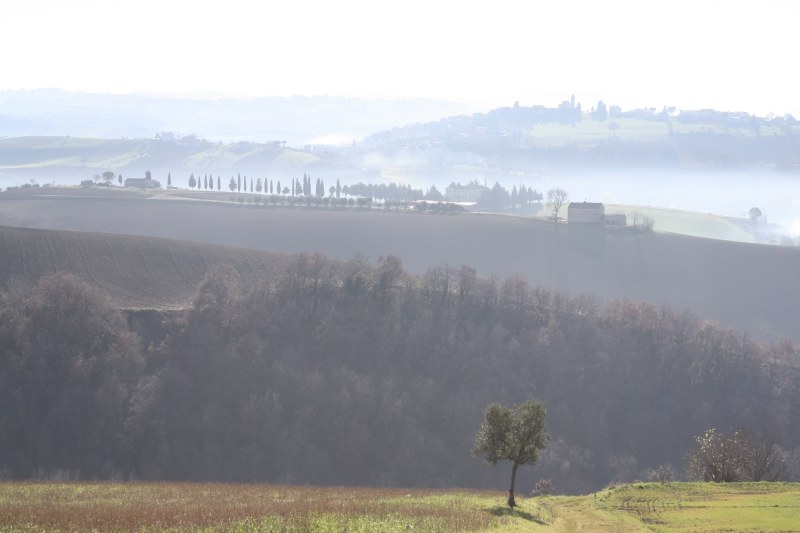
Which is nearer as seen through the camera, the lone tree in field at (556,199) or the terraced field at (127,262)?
the terraced field at (127,262)

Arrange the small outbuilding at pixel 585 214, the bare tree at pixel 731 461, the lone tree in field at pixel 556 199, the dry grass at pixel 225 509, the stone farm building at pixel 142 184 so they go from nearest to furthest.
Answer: the dry grass at pixel 225 509 → the bare tree at pixel 731 461 → the small outbuilding at pixel 585 214 → the lone tree in field at pixel 556 199 → the stone farm building at pixel 142 184

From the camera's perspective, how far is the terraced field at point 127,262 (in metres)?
82.2

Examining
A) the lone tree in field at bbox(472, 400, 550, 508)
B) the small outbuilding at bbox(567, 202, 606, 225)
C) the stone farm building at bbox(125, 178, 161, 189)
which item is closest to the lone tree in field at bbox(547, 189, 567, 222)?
the small outbuilding at bbox(567, 202, 606, 225)

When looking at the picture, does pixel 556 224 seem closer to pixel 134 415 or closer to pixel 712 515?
pixel 134 415

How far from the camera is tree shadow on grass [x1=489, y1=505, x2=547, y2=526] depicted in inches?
1400

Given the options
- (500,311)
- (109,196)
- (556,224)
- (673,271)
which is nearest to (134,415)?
(500,311)

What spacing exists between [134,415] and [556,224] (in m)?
91.0

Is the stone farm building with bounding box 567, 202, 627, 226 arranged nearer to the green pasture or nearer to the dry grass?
the green pasture

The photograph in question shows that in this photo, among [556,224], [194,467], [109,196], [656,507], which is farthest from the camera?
[109,196]

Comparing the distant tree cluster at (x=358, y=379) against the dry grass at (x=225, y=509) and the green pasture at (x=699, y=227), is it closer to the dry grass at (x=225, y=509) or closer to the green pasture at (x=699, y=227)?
the dry grass at (x=225, y=509)

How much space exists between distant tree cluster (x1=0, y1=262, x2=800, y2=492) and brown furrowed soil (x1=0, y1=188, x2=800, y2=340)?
27090 mm

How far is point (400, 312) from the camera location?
8506 cm

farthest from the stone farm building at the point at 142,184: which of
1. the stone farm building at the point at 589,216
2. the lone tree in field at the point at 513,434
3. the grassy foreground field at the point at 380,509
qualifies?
the lone tree in field at the point at 513,434

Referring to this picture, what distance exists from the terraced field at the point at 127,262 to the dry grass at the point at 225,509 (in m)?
39.2
